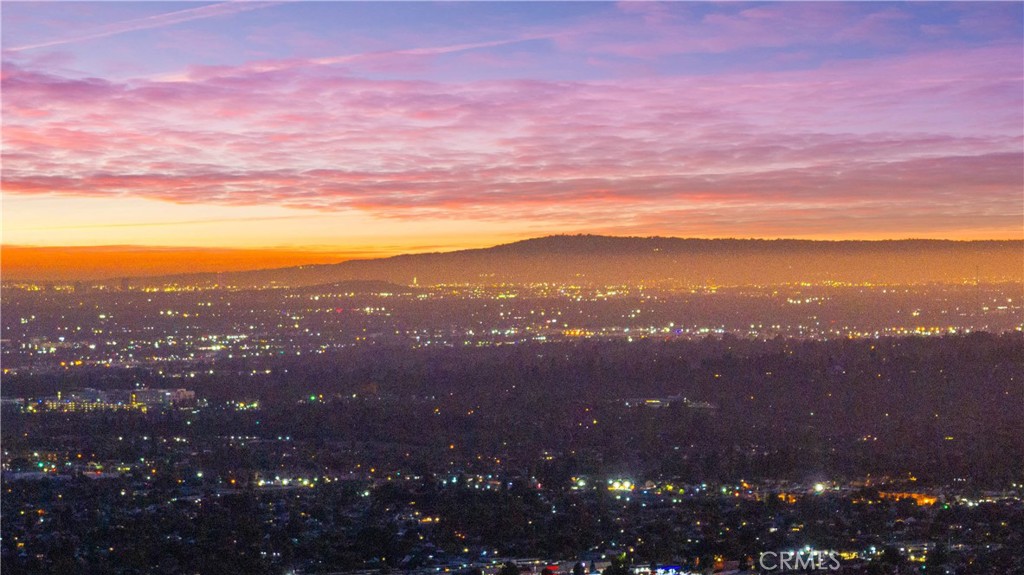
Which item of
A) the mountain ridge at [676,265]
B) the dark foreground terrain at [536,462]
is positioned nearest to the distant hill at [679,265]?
the mountain ridge at [676,265]

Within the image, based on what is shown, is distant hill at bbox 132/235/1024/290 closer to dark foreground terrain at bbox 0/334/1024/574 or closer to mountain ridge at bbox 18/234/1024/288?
mountain ridge at bbox 18/234/1024/288

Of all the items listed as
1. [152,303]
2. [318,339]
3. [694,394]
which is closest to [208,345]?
[318,339]

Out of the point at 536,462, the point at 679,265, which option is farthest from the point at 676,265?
the point at 536,462

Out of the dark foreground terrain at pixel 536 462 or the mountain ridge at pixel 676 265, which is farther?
the mountain ridge at pixel 676 265

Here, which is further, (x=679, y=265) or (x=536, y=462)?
(x=679, y=265)

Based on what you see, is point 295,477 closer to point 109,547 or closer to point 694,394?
point 109,547

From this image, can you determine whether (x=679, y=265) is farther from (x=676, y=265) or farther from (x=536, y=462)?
(x=536, y=462)

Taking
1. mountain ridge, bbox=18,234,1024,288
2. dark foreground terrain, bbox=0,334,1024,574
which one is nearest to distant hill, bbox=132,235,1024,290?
mountain ridge, bbox=18,234,1024,288

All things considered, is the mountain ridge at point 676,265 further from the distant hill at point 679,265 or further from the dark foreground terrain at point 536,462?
the dark foreground terrain at point 536,462
